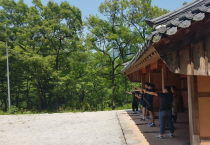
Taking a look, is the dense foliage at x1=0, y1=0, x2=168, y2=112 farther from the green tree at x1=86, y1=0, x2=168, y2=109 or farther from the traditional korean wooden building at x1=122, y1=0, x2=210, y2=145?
the traditional korean wooden building at x1=122, y1=0, x2=210, y2=145

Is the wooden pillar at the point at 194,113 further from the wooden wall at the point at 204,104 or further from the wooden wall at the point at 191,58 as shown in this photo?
the wooden wall at the point at 191,58

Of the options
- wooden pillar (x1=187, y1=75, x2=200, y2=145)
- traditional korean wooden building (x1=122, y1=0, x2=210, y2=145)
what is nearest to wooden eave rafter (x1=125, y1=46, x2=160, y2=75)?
traditional korean wooden building (x1=122, y1=0, x2=210, y2=145)

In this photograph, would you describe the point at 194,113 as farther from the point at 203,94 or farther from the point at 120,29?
the point at 120,29

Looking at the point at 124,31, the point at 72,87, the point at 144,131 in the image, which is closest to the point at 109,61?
the point at 124,31

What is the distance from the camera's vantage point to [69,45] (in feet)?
66.2

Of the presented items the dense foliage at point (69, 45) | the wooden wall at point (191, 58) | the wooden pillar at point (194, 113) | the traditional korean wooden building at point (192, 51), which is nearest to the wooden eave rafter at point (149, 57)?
the traditional korean wooden building at point (192, 51)

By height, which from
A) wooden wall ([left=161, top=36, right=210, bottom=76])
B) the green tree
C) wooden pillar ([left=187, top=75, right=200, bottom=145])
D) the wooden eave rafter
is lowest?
wooden pillar ([left=187, top=75, right=200, bottom=145])

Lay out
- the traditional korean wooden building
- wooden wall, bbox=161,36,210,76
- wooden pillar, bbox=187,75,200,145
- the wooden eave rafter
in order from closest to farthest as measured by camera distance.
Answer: the traditional korean wooden building → wooden wall, bbox=161,36,210,76 → the wooden eave rafter → wooden pillar, bbox=187,75,200,145

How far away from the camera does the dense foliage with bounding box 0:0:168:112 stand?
19391 mm

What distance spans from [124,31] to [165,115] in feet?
55.8

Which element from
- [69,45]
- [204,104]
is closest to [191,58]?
[204,104]

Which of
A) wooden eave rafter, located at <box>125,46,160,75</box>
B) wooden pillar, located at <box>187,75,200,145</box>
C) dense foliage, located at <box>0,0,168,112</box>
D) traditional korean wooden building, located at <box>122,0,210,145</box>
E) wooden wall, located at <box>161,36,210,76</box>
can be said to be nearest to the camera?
traditional korean wooden building, located at <box>122,0,210,145</box>

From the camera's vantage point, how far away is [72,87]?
19922mm

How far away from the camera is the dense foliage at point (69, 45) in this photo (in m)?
19.4
